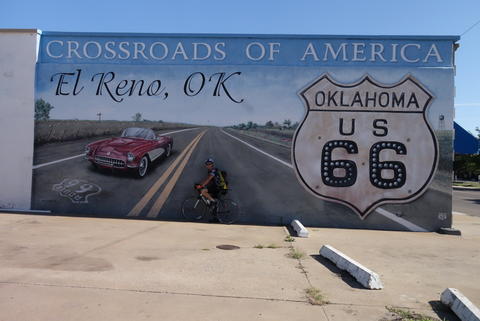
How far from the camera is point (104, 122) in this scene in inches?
475

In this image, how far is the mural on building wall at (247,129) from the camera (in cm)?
1121

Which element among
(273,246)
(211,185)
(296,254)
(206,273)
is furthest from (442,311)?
(211,185)

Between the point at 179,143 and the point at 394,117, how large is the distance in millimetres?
5810

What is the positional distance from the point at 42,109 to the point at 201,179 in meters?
4.97

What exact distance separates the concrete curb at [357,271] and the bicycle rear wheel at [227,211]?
431 cm

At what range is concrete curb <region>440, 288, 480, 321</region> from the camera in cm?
441

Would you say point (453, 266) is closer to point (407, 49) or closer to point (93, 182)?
point (407, 49)

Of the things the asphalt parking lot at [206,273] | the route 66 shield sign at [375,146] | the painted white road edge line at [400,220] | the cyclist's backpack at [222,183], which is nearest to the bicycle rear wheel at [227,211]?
the cyclist's backpack at [222,183]

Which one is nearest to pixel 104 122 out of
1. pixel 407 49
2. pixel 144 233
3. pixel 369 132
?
pixel 144 233

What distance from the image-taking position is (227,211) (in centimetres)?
1132

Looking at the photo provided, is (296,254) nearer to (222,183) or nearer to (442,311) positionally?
(442,311)
